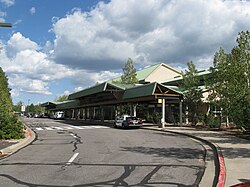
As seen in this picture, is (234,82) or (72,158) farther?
(234,82)

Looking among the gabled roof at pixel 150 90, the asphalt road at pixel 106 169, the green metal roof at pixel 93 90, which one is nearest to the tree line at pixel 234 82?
the gabled roof at pixel 150 90

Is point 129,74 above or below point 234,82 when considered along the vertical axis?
above

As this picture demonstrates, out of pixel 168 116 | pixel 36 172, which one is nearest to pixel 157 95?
pixel 168 116

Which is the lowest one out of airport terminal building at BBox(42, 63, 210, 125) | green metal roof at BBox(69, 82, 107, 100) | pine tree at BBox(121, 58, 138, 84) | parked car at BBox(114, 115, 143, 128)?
parked car at BBox(114, 115, 143, 128)

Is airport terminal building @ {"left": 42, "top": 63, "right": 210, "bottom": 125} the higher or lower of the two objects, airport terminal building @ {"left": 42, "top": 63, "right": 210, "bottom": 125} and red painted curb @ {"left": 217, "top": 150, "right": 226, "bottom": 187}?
the higher

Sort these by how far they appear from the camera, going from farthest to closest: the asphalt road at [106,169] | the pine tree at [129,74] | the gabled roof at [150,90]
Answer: the pine tree at [129,74] < the gabled roof at [150,90] < the asphalt road at [106,169]

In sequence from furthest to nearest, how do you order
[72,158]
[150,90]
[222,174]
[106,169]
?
[150,90], [72,158], [106,169], [222,174]

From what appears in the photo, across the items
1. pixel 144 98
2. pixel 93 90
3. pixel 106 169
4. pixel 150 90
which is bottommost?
pixel 106 169

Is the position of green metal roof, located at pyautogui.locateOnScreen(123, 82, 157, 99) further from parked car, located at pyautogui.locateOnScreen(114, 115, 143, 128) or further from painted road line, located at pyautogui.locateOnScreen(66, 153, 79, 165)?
painted road line, located at pyautogui.locateOnScreen(66, 153, 79, 165)

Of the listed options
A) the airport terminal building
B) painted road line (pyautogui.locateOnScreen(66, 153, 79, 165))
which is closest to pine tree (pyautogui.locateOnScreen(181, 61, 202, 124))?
the airport terminal building

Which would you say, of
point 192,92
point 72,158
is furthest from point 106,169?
point 192,92

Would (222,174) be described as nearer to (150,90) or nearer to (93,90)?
(150,90)

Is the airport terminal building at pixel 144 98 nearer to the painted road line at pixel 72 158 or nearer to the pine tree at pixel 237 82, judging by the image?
the pine tree at pixel 237 82

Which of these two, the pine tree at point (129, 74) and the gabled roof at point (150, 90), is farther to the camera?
the pine tree at point (129, 74)
